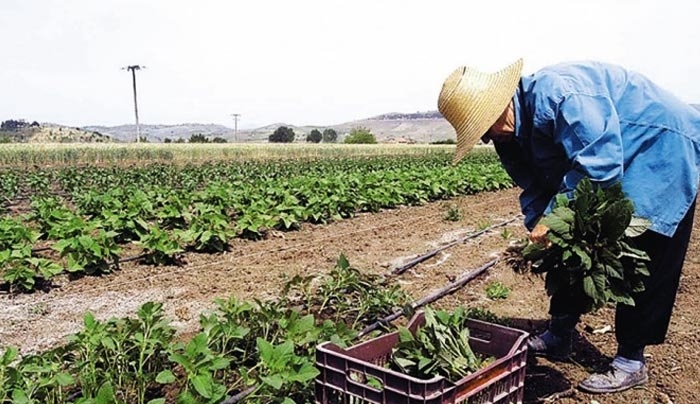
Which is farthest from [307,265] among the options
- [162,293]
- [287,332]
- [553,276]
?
[553,276]

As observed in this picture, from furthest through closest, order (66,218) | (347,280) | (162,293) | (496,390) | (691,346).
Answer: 1. (66,218)
2. (162,293)
3. (347,280)
4. (691,346)
5. (496,390)

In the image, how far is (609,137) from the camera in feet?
8.16

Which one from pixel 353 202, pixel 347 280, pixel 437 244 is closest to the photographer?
pixel 347 280

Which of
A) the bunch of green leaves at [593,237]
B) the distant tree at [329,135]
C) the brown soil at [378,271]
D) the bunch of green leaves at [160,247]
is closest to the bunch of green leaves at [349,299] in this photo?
the brown soil at [378,271]

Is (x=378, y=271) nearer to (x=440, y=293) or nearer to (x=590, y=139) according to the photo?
(x=440, y=293)

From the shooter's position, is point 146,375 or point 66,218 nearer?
point 146,375

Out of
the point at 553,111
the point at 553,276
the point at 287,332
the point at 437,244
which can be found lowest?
the point at 437,244

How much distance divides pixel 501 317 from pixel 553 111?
2048 millimetres

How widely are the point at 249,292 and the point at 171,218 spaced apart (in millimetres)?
3012

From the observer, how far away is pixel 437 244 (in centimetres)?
712

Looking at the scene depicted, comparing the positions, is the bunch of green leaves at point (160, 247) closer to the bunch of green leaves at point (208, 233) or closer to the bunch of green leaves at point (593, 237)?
the bunch of green leaves at point (208, 233)

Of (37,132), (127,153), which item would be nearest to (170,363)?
(127,153)

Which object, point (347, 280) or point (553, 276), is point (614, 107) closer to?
point (553, 276)

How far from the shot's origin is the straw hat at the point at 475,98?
8.89 feet
